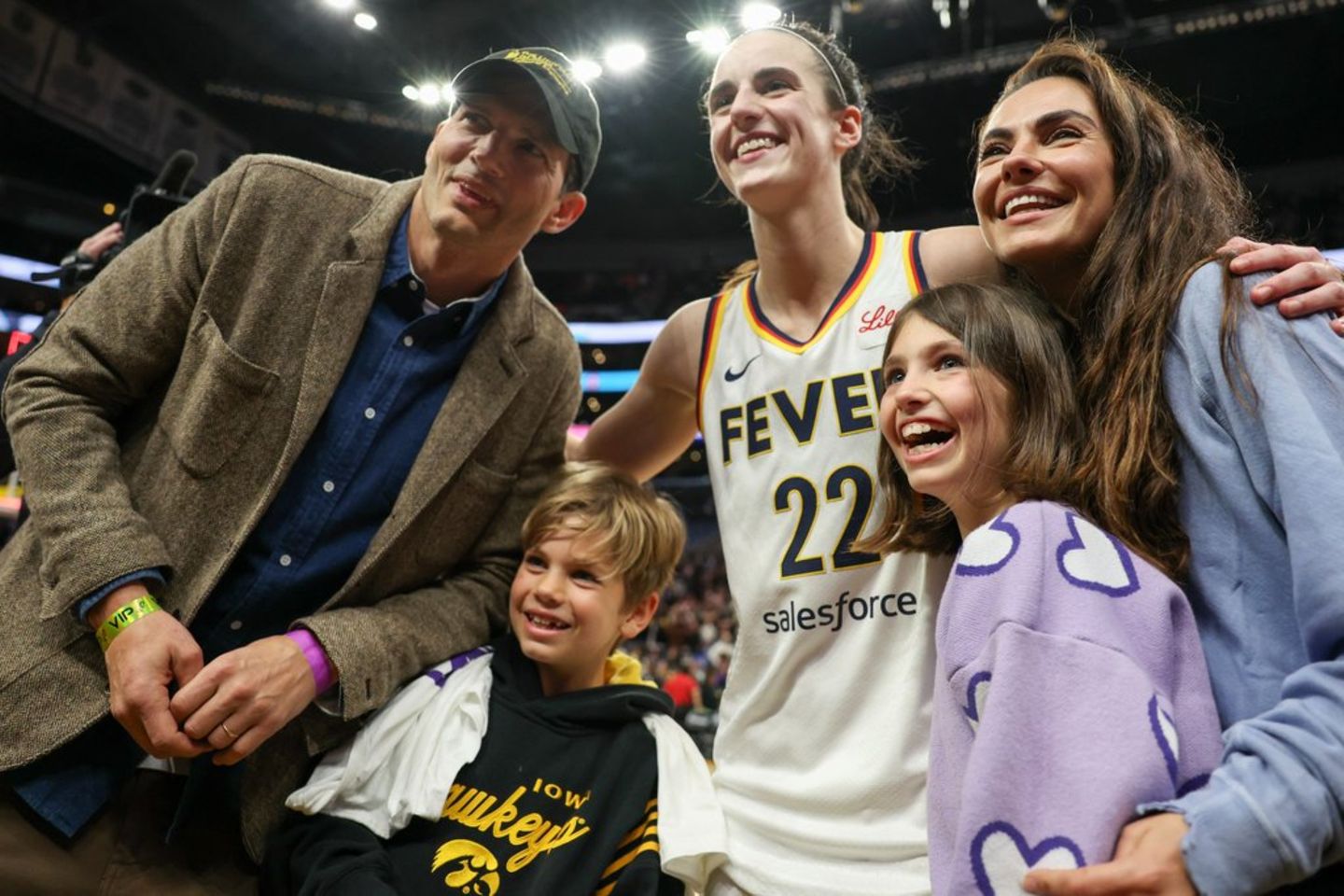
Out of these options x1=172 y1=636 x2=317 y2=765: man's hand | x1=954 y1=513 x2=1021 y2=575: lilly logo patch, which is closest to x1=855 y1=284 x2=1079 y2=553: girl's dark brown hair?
A: x1=954 y1=513 x2=1021 y2=575: lilly logo patch

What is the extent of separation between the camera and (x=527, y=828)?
5.13 ft

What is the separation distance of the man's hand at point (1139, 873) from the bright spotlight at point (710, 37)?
319 inches

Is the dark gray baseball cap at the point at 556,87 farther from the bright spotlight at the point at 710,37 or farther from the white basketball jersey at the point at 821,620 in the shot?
the bright spotlight at the point at 710,37

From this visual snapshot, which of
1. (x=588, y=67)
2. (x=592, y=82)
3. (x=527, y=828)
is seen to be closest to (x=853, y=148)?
(x=527, y=828)

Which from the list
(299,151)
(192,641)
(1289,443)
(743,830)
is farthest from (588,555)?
(299,151)

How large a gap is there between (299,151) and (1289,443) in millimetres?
12665

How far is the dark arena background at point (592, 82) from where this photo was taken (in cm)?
856

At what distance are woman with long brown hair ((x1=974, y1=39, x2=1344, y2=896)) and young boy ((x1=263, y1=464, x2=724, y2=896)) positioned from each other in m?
0.84

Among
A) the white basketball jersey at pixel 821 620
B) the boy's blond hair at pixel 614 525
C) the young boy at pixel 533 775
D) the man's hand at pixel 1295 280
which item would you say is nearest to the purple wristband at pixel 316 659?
the young boy at pixel 533 775

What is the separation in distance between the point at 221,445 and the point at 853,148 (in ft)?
4.93

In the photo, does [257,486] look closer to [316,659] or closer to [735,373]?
[316,659]

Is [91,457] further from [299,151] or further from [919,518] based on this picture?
[299,151]

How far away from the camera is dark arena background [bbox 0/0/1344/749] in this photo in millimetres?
8562

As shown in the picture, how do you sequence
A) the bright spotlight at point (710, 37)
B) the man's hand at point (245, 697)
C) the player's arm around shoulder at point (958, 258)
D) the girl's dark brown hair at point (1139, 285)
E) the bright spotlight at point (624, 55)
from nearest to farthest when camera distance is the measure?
1. the girl's dark brown hair at point (1139, 285)
2. the man's hand at point (245, 697)
3. the player's arm around shoulder at point (958, 258)
4. the bright spotlight at point (710, 37)
5. the bright spotlight at point (624, 55)
